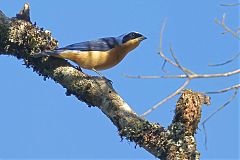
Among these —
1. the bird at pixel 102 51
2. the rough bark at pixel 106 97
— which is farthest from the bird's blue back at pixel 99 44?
the rough bark at pixel 106 97

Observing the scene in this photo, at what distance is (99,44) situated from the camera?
6.83m

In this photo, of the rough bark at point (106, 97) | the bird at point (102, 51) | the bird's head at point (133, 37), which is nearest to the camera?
the rough bark at point (106, 97)

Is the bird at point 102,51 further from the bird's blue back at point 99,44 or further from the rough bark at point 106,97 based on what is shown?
the rough bark at point 106,97

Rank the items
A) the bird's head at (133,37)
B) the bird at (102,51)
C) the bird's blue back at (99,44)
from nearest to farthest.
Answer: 1. the bird at (102,51)
2. the bird's blue back at (99,44)
3. the bird's head at (133,37)

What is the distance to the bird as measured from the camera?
650 cm

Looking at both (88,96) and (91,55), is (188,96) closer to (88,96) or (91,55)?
(88,96)

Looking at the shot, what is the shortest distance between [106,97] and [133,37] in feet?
7.55

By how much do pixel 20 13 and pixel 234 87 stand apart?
10.4 feet

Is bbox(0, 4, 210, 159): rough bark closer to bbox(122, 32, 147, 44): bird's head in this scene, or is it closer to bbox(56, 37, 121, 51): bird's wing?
bbox(56, 37, 121, 51): bird's wing

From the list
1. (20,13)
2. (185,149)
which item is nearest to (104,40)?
(20,13)

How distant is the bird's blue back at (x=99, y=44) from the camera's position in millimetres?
6645

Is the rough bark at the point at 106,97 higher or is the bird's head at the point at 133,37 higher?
the bird's head at the point at 133,37

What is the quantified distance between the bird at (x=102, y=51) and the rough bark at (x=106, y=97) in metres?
0.51

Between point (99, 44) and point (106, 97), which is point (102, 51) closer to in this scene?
point (99, 44)
